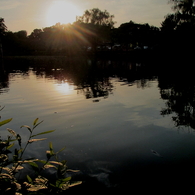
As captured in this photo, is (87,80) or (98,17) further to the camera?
(98,17)

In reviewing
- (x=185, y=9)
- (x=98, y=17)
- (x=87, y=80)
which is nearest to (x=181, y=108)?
(x=87, y=80)

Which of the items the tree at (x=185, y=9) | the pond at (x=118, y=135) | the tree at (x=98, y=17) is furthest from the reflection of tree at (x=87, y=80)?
the tree at (x=98, y=17)

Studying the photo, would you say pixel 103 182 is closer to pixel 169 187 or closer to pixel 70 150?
pixel 169 187

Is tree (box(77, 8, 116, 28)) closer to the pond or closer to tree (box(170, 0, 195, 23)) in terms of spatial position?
tree (box(170, 0, 195, 23))

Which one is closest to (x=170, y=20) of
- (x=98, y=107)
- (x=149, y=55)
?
(x=149, y=55)

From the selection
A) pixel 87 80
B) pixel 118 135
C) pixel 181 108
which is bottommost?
pixel 118 135

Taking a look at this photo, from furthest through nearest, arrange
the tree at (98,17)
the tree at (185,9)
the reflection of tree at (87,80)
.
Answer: the tree at (98,17) < the tree at (185,9) < the reflection of tree at (87,80)

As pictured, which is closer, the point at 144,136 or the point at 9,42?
the point at 144,136

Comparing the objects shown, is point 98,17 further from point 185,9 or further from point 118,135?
point 118,135

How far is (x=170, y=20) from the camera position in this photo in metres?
42.3

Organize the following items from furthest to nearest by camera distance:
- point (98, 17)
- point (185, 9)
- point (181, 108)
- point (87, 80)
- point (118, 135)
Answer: point (98, 17) → point (185, 9) → point (87, 80) → point (181, 108) → point (118, 135)

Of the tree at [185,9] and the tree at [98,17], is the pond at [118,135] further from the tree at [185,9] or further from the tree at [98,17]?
the tree at [98,17]

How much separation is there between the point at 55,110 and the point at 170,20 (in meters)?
41.3

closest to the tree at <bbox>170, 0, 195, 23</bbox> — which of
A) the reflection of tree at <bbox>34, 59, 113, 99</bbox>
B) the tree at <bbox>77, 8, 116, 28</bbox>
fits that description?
the reflection of tree at <bbox>34, 59, 113, 99</bbox>
